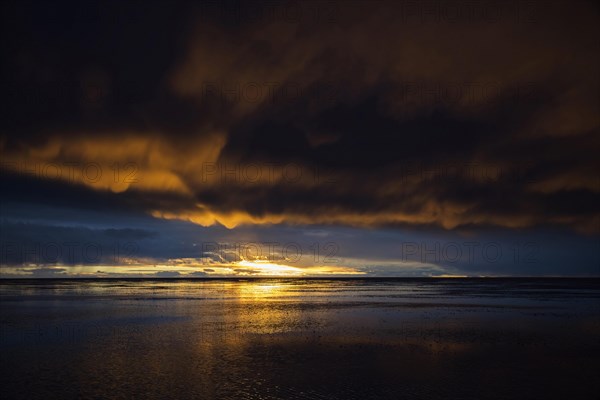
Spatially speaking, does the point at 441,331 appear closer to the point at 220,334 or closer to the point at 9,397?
the point at 220,334

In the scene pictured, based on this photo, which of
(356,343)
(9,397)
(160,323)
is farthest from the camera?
(160,323)

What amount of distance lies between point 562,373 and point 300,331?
22542mm

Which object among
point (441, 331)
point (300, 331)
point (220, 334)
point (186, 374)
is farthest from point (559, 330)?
Answer: point (186, 374)

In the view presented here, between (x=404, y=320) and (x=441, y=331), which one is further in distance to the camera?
(x=404, y=320)

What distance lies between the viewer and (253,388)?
933 inches

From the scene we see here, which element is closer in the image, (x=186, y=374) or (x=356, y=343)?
(x=186, y=374)

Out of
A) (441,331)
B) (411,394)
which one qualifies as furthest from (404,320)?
(411,394)

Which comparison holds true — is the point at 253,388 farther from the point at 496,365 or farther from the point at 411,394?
the point at 496,365

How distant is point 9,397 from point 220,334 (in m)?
21.1

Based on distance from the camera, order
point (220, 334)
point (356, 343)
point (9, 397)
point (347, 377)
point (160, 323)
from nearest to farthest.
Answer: point (9, 397), point (347, 377), point (356, 343), point (220, 334), point (160, 323)

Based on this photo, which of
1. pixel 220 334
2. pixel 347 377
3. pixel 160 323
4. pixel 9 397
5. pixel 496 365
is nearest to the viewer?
pixel 9 397

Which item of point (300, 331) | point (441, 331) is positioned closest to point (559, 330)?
point (441, 331)

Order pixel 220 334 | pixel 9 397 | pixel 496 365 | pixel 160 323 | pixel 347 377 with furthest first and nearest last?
pixel 160 323, pixel 220 334, pixel 496 365, pixel 347 377, pixel 9 397

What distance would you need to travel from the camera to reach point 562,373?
1057 inches
